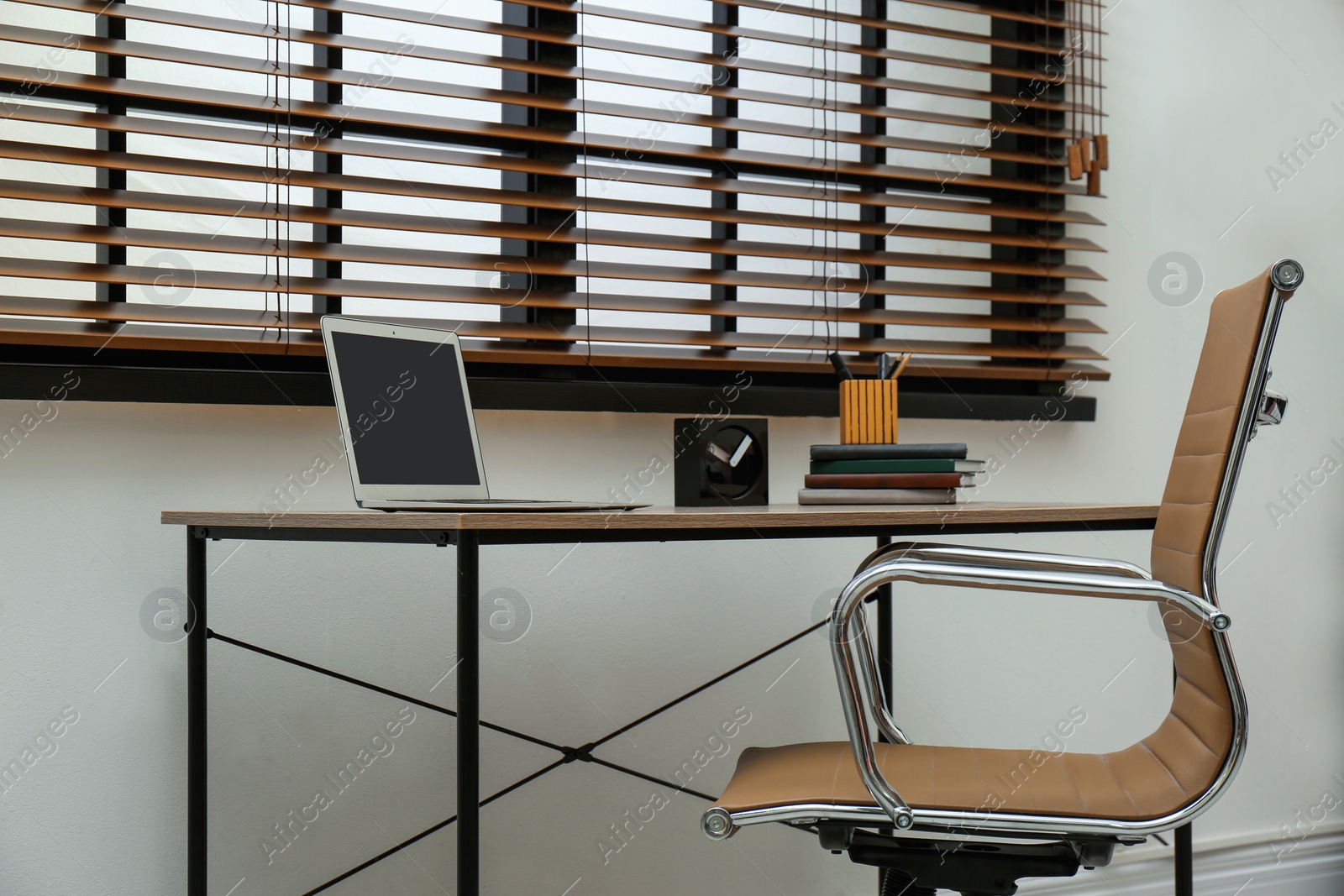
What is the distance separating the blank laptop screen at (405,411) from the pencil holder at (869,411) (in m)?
0.59

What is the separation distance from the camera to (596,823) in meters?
1.81

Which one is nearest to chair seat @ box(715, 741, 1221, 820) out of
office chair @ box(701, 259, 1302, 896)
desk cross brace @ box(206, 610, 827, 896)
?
office chair @ box(701, 259, 1302, 896)

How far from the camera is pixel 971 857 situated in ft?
3.43

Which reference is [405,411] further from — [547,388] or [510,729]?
[510,729]

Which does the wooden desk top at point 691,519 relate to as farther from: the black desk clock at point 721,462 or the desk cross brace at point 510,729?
the desk cross brace at point 510,729

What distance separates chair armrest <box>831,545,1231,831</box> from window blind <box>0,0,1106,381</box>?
0.88 meters

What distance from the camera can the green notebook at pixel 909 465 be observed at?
149 cm

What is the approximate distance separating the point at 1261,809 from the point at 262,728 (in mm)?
2107

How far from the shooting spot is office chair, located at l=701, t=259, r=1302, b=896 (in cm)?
100

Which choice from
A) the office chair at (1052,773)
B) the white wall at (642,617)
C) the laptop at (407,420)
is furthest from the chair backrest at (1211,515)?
the white wall at (642,617)

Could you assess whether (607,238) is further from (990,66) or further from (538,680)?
(990,66)

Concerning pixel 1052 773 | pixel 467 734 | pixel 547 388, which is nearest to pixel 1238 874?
pixel 1052 773

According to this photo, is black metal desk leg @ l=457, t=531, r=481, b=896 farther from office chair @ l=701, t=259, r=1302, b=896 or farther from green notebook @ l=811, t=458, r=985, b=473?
green notebook @ l=811, t=458, r=985, b=473

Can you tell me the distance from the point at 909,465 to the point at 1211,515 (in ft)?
1.59
